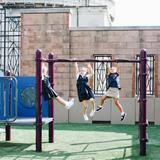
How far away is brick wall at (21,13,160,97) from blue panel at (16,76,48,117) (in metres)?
5.85

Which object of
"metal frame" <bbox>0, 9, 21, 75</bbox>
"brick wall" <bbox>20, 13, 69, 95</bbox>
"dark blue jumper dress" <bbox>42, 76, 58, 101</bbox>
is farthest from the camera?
"metal frame" <bbox>0, 9, 21, 75</bbox>

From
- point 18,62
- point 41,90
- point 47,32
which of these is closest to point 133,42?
point 47,32

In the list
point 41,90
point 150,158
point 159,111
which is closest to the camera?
point 150,158

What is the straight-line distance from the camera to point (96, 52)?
54.1 feet

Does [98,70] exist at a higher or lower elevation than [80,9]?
lower

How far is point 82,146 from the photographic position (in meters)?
9.98

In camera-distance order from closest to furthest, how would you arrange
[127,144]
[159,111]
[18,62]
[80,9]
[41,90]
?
[41,90] < [127,144] < [159,111] < [18,62] < [80,9]

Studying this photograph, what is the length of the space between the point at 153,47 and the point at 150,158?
836 cm

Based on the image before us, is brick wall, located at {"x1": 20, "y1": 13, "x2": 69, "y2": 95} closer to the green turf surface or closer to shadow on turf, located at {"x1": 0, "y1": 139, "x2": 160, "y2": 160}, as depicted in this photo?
the green turf surface

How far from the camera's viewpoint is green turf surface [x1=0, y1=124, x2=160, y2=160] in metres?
8.62

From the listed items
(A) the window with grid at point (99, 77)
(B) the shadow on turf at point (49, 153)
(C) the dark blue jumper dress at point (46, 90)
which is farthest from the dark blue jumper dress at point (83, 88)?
(A) the window with grid at point (99, 77)

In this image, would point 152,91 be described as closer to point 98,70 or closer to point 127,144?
point 98,70

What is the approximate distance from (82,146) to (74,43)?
725cm

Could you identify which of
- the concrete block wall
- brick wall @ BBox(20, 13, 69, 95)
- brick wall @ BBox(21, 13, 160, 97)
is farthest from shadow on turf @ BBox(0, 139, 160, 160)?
brick wall @ BBox(20, 13, 69, 95)
